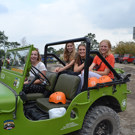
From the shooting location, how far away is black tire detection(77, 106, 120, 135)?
2.58 metres

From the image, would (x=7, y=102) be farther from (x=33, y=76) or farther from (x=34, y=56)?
(x=34, y=56)

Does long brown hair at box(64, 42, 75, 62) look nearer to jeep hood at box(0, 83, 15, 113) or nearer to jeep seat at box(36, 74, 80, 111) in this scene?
jeep seat at box(36, 74, 80, 111)

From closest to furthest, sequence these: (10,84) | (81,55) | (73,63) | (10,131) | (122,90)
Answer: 1. (10,131)
2. (10,84)
3. (122,90)
4. (81,55)
5. (73,63)

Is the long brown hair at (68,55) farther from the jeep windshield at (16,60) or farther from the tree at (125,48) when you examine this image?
the tree at (125,48)

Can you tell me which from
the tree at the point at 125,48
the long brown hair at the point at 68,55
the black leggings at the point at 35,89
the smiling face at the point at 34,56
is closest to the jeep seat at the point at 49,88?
the black leggings at the point at 35,89

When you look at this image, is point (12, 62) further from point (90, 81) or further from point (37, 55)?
point (90, 81)

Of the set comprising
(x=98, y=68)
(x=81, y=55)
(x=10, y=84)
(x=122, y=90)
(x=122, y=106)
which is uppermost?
(x=81, y=55)

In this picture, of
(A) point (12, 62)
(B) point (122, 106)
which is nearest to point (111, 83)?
(B) point (122, 106)

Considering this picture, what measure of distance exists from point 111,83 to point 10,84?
5.24 ft

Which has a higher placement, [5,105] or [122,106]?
[5,105]

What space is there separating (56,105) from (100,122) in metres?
0.80

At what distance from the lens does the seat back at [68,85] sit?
2713 millimetres

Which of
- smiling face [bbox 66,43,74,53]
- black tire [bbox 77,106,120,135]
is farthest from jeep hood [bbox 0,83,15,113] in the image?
smiling face [bbox 66,43,74,53]

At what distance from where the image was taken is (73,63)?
139 inches
